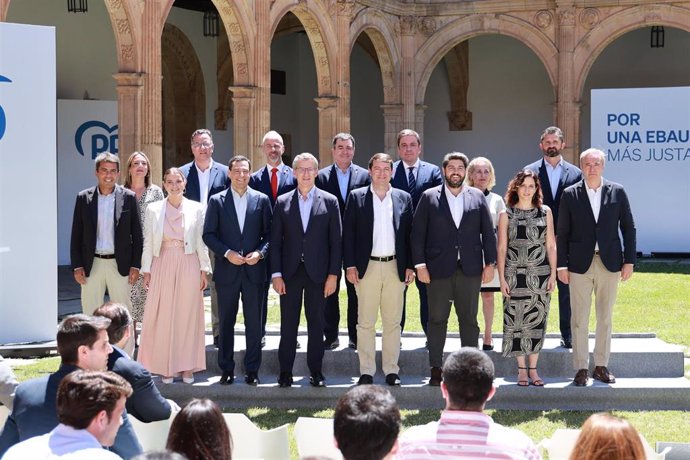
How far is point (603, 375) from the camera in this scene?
756 centimetres

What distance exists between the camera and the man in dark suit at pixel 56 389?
13.6 feet

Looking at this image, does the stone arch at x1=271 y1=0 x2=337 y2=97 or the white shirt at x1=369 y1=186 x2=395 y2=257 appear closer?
the white shirt at x1=369 y1=186 x2=395 y2=257

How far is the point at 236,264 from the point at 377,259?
96 cm

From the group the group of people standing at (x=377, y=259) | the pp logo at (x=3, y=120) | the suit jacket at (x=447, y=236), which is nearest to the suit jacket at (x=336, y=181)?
the group of people standing at (x=377, y=259)

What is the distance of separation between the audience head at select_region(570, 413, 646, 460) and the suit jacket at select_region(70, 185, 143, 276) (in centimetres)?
520

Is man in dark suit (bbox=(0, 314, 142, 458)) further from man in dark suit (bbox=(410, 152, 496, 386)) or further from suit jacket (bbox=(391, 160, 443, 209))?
suit jacket (bbox=(391, 160, 443, 209))

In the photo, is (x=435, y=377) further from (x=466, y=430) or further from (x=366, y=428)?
(x=366, y=428)

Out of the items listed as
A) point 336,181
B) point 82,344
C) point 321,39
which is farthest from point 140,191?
point 321,39

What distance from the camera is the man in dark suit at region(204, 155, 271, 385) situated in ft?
24.9

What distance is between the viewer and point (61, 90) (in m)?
18.5

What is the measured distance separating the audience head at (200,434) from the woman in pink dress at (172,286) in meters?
4.26

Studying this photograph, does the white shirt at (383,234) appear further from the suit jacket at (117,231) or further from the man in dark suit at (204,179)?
the suit jacket at (117,231)

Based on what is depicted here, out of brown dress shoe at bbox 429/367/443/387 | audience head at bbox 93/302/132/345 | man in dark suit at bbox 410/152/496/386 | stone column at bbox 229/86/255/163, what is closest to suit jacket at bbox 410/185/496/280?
man in dark suit at bbox 410/152/496/386

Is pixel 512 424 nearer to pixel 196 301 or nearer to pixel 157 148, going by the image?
pixel 196 301
